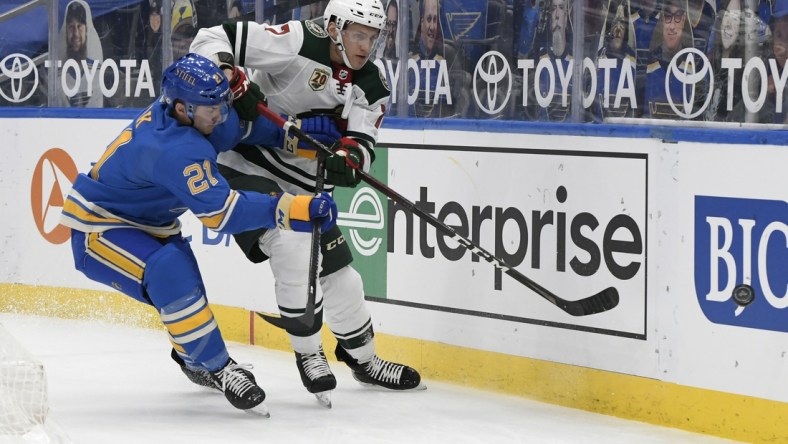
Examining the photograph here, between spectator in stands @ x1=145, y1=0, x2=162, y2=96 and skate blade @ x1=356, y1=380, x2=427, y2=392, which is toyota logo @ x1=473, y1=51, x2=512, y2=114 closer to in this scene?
skate blade @ x1=356, y1=380, x2=427, y2=392

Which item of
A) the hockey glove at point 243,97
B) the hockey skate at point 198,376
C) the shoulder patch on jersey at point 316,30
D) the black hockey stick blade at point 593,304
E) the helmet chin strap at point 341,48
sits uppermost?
the shoulder patch on jersey at point 316,30

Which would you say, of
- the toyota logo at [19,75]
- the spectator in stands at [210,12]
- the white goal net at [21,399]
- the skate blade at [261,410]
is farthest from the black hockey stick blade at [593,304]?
the toyota logo at [19,75]

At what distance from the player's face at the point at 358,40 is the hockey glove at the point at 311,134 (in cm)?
22

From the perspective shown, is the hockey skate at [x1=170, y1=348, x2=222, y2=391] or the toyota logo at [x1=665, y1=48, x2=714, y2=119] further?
the hockey skate at [x1=170, y1=348, x2=222, y2=391]

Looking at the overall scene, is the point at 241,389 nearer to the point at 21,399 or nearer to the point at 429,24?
the point at 21,399

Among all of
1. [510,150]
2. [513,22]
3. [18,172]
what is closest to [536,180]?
[510,150]

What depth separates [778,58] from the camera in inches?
144

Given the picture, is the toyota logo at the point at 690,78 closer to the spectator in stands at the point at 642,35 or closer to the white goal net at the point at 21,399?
the spectator in stands at the point at 642,35

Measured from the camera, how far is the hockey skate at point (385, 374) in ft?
14.2

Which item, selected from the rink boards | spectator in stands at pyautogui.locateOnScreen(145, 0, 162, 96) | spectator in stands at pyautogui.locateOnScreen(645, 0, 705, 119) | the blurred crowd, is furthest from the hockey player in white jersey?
spectator in stands at pyautogui.locateOnScreen(145, 0, 162, 96)

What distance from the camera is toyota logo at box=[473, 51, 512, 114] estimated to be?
4.46m

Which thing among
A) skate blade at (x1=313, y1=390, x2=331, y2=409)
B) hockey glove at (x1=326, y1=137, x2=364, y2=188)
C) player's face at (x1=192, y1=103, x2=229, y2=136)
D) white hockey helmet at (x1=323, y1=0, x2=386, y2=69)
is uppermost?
white hockey helmet at (x1=323, y1=0, x2=386, y2=69)

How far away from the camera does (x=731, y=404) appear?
367 centimetres

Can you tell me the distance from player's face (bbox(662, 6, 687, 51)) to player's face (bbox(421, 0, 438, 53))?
0.94m
